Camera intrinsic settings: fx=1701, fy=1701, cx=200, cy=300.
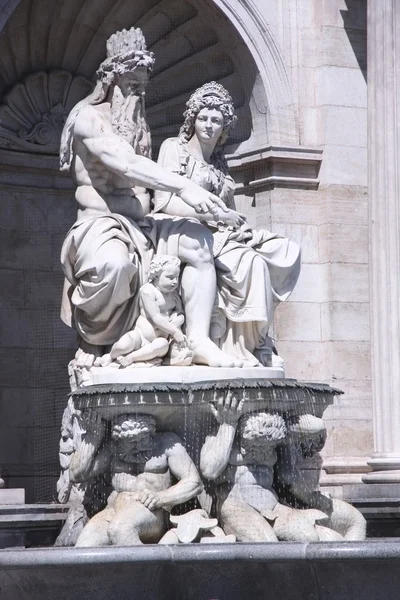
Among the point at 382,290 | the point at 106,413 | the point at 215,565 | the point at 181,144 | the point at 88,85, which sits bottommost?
the point at 215,565

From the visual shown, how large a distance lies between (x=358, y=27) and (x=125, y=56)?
3794 mm

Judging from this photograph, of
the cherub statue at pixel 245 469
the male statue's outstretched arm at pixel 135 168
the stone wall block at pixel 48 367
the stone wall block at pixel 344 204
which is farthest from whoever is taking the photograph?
the stone wall block at pixel 48 367

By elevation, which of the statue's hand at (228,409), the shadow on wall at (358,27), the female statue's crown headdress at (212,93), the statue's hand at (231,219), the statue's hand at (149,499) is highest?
the shadow on wall at (358,27)

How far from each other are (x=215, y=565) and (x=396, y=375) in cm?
453

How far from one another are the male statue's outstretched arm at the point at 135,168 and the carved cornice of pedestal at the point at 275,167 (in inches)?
119

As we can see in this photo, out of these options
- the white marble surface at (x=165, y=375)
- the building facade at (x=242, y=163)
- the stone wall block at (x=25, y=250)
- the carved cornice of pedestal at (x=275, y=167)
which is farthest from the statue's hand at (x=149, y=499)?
the stone wall block at (x=25, y=250)

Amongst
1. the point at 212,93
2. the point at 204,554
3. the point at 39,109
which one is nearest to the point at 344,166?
the point at 39,109

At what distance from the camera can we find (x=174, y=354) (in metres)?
11.3

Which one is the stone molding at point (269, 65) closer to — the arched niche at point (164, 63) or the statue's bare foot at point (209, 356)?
the arched niche at point (164, 63)

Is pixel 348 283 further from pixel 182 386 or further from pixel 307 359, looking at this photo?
pixel 182 386

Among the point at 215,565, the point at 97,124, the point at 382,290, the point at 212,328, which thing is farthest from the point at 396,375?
the point at 215,565

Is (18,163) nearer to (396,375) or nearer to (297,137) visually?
(297,137)

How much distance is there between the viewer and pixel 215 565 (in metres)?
9.76

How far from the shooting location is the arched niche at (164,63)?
14766 mm
